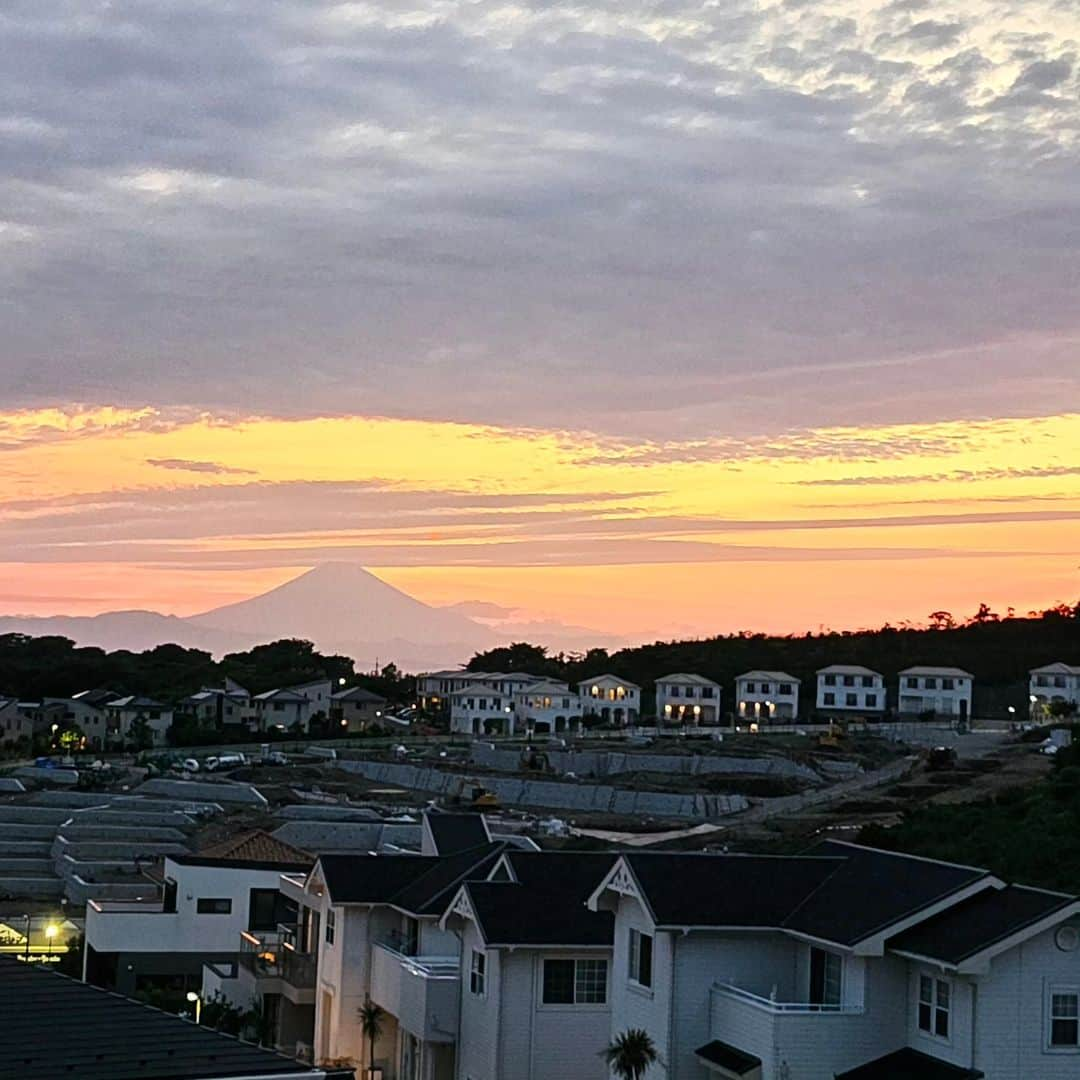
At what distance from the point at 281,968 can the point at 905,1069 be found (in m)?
16.5

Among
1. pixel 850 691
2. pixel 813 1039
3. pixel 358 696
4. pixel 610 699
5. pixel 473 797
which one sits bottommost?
pixel 473 797

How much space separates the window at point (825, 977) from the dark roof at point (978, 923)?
1.18 m

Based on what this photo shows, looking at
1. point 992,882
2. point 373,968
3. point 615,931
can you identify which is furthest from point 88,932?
point 992,882

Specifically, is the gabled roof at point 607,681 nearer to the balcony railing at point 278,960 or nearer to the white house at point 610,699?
the white house at point 610,699

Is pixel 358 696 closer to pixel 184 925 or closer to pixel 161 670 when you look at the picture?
pixel 161 670

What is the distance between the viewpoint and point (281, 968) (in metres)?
34.4

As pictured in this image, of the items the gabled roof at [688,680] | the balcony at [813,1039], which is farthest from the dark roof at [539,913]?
the gabled roof at [688,680]

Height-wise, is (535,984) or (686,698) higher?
(686,698)

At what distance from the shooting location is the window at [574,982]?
26375 mm

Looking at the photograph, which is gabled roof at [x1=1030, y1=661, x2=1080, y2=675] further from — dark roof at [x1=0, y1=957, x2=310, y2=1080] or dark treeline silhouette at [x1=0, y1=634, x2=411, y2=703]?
dark roof at [x1=0, y1=957, x2=310, y2=1080]

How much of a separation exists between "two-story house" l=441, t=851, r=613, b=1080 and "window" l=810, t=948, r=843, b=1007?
4144mm

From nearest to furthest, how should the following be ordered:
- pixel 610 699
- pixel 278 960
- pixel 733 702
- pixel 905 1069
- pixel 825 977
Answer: pixel 905 1069 < pixel 825 977 < pixel 278 960 < pixel 733 702 < pixel 610 699

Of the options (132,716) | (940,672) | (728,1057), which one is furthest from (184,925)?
(940,672)

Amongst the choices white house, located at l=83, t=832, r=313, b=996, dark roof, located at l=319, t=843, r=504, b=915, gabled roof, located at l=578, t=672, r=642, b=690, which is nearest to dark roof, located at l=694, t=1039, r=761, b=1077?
dark roof, located at l=319, t=843, r=504, b=915
